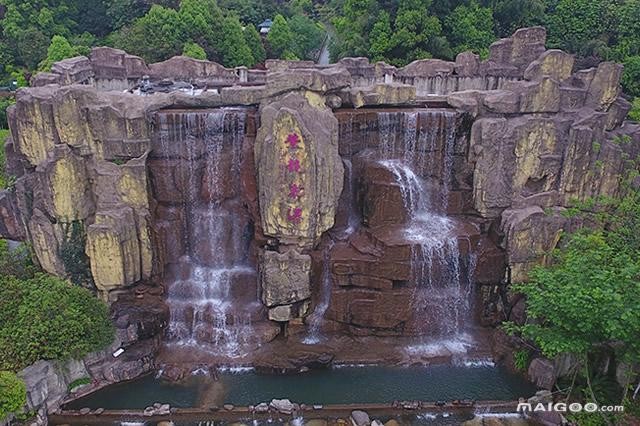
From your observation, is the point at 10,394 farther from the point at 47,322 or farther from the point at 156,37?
the point at 156,37

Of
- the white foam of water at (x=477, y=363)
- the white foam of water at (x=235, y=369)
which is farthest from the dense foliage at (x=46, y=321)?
the white foam of water at (x=477, y=363)

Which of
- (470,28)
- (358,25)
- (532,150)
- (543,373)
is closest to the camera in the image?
(543,373)

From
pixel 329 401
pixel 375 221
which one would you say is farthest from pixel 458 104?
pixel 329 401

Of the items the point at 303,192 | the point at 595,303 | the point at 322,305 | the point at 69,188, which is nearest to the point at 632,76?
the point at 595,303

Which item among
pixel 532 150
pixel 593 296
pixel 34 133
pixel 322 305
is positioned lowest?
pixel 322 305

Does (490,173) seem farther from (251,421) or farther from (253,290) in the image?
(251,421)

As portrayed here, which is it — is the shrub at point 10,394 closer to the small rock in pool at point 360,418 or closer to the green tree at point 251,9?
the small rock in pool at point 360,418
